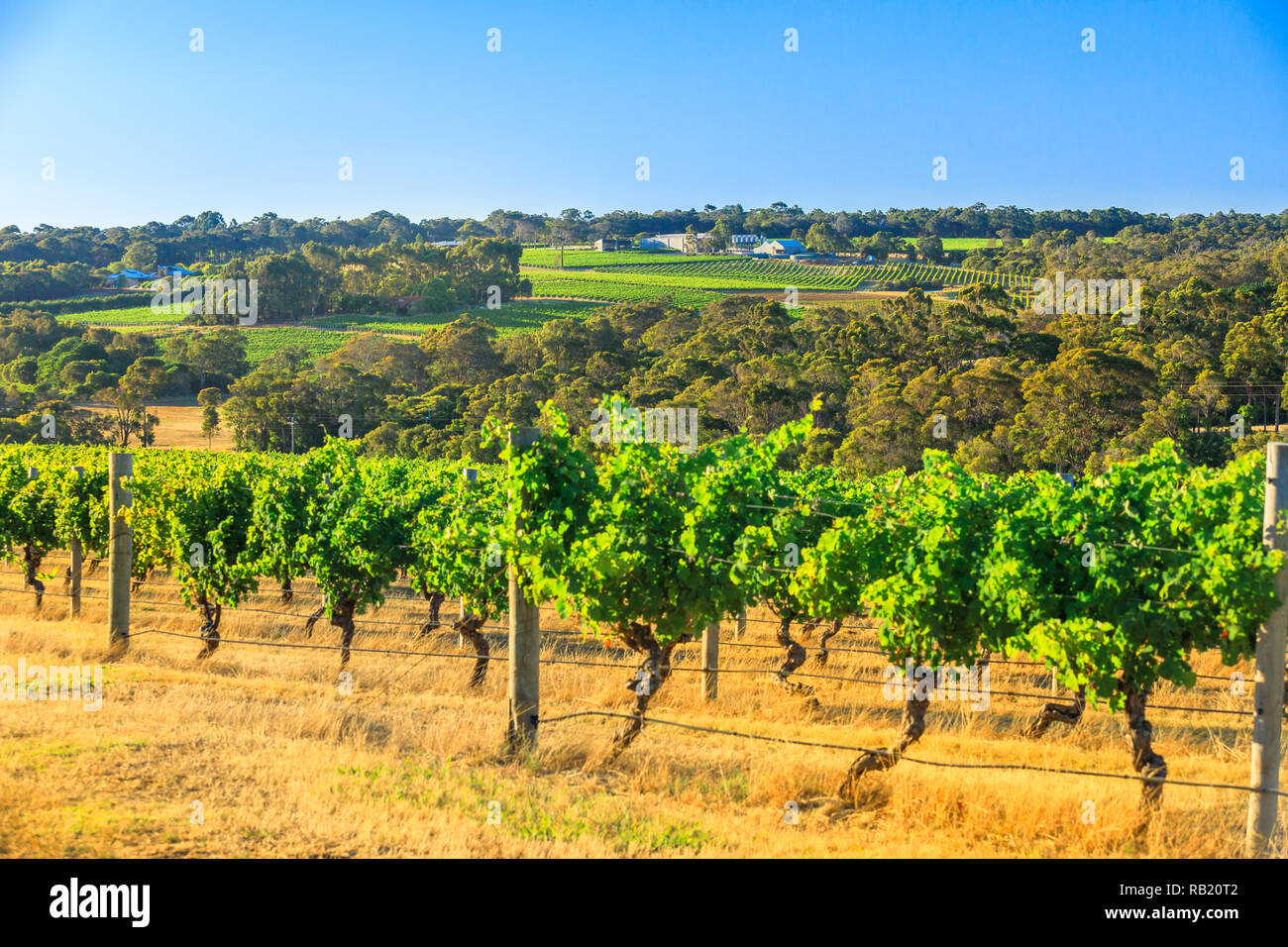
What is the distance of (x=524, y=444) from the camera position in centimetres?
740

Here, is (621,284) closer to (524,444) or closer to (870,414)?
(870,414)

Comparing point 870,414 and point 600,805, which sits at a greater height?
point 870,414

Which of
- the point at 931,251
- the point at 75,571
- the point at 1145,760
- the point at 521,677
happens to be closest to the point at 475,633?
the point at 521,677

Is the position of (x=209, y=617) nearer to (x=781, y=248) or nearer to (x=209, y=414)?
(x=209, y=414)

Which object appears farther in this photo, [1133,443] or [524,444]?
[1133,443]

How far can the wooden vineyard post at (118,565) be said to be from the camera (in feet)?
35.0

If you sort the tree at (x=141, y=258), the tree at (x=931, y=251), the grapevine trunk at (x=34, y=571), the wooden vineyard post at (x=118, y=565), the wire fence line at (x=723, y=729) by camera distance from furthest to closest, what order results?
the tree at (x=141, y=258), the tree at (x=931, y=251), the grapevine trunk at (x=34, y=571), the wooden vineyard post at (x=118, y=565), the wire fence line at (x=723, y=729)

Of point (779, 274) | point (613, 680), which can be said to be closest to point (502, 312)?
point (779, 274)

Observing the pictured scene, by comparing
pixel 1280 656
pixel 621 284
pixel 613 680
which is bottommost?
pixel 613 680

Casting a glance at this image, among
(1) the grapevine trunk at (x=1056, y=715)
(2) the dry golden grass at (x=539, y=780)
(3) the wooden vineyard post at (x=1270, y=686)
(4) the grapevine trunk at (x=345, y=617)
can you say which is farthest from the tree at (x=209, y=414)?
(3) the wooden vineyard post at (x=1270, y=686)

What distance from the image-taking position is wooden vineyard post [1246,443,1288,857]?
570 centimetres

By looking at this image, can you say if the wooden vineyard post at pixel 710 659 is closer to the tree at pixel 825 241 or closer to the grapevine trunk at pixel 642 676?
the grapevine trunk at pixel 642 676

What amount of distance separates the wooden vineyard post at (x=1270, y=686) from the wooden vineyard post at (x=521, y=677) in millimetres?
4735

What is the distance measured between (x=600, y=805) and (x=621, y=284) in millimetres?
115799
